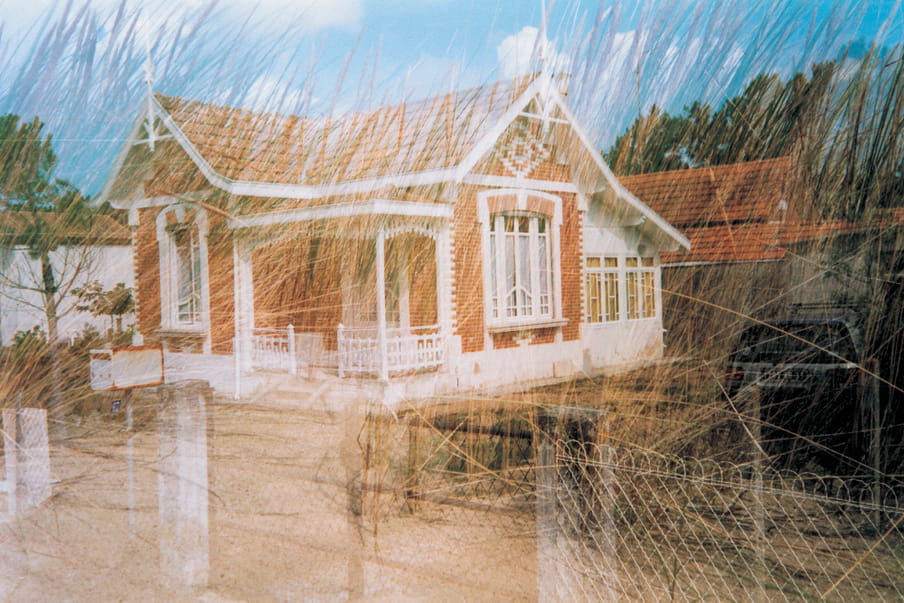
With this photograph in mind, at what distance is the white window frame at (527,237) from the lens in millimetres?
1681

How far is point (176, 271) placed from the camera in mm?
2135

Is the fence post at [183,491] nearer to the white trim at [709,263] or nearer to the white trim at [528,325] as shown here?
the white trim at [528,325]

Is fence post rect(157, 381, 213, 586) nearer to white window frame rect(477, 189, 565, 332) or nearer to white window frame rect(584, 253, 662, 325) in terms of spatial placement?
white window frame rect(477, 189, 565, 332)

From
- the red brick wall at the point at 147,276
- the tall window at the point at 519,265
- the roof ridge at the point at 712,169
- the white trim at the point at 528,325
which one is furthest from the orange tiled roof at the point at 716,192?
the red brick wall at the point at 147,276

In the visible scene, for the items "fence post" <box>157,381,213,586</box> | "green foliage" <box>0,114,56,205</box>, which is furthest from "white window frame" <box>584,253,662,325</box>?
"green foliage" <box>0,114,56,205</box>

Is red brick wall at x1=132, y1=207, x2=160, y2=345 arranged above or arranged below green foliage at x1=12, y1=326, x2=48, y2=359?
above

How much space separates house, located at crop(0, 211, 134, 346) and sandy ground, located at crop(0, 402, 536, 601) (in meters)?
0.39

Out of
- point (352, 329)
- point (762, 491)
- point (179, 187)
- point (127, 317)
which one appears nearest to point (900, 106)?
point (762, 491)

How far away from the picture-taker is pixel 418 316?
71.1 inches

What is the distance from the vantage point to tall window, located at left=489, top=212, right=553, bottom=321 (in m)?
1.68

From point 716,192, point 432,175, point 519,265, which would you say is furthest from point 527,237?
point 716,192

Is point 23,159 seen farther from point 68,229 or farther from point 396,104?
point 396,104

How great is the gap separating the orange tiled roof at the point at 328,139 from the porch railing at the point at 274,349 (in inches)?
17.3

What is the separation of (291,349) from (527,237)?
81cm
